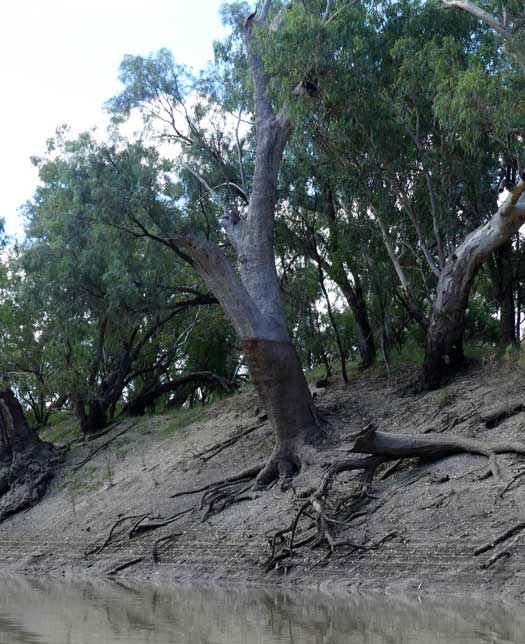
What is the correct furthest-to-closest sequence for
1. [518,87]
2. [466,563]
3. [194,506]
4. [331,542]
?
1. [194,506]
2. [518,87]
3. [331,542]
4. [466,563]

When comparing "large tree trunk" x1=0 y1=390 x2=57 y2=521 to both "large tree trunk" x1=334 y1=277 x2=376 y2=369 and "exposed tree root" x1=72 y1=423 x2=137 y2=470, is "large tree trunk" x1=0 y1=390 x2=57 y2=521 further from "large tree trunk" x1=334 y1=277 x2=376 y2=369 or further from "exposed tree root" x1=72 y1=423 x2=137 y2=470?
"large tree trunk" x1=334 y1=277 x2=376 y2=369

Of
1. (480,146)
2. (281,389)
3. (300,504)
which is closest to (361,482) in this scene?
(300,504)

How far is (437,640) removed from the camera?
28.0 feet

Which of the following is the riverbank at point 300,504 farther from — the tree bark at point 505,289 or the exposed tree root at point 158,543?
the tree bark at point 505,289

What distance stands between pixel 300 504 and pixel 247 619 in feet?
17.3

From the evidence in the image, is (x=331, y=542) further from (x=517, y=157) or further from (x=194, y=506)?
(x=517, y=157)

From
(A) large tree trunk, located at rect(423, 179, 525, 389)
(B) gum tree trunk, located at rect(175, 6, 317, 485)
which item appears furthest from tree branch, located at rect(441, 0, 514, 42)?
(B) gum tree trunk, located at rect(175, 6, 317, 485)

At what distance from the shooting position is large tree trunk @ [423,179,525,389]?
727 inches

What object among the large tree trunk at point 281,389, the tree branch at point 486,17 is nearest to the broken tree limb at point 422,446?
the large tree trunk at point 281,389

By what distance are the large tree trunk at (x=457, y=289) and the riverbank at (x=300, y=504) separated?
0.54 meters

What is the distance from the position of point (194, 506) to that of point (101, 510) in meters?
3.51

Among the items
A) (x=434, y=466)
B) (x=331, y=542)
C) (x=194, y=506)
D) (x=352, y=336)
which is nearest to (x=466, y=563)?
(x=331, y=542)

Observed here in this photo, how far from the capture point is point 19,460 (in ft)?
83.6

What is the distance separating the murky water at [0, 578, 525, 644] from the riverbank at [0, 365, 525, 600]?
42.7 inches
